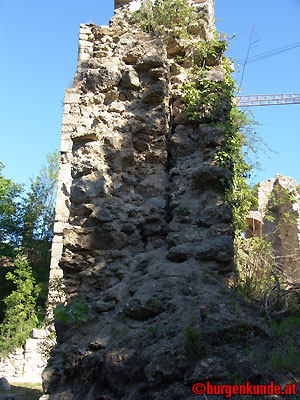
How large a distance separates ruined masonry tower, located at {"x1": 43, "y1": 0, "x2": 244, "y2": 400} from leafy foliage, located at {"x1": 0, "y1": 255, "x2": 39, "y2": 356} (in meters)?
8.58

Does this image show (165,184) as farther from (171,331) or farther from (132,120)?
(171,331)

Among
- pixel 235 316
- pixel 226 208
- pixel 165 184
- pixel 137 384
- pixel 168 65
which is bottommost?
pixel 137 384

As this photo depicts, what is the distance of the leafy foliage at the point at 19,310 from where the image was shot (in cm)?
1128

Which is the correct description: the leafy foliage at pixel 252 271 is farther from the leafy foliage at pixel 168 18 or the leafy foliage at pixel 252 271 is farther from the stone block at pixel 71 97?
the stone block at pixel 71 97

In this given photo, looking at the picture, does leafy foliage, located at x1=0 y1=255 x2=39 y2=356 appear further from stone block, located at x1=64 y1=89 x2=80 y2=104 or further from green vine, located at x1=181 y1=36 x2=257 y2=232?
green vine, located at x1=181 y1=36 x2=257 y2=232

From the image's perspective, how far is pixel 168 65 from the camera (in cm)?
469

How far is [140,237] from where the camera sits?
12.7 ft

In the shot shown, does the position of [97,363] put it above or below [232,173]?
below

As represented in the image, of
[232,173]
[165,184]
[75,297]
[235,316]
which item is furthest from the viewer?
[165,184]

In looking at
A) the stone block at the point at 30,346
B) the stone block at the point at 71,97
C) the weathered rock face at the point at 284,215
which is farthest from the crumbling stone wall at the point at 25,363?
the stone block at the point at 71,97

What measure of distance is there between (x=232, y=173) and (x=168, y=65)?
1686mm

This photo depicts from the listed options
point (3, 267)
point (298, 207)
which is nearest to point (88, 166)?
point (298, 207)

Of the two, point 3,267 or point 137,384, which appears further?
point 3,267

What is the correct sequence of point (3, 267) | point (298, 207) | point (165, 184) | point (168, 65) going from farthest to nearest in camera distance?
point (3, 267) < point (298, 207) < point (168, 65) < point (165, 184)
